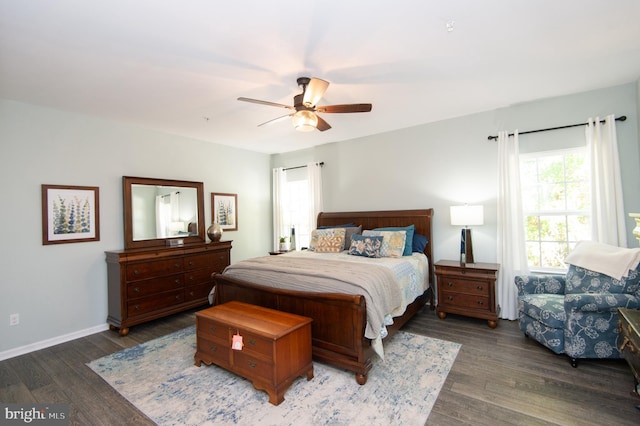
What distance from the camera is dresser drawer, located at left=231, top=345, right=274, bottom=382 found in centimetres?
215

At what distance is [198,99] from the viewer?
3.19 meters

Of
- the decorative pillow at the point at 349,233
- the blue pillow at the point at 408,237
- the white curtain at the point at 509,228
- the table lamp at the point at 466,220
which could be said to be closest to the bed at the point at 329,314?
the blue pillow at the point at 408,237

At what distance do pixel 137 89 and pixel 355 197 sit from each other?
3.35m

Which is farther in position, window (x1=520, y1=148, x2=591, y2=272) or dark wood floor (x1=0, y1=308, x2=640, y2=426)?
window (x1=520, y1=148, x2=591, y2=272)

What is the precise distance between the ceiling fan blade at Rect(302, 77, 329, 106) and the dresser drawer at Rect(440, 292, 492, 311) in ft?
9.09

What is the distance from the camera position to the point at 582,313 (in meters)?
2.46

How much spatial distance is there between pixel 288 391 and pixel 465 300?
236cm

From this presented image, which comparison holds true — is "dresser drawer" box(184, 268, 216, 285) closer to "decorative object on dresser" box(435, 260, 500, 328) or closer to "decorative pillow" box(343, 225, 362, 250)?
"decorative pillow" box(343, 225, 362, 250)

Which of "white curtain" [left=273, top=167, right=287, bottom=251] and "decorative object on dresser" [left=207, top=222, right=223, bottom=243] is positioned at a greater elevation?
"white curtain" [left=273, top=167, right=287, bottom=251]

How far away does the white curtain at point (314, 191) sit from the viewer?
5.36 m

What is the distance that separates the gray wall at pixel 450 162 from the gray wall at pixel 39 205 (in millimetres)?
2909

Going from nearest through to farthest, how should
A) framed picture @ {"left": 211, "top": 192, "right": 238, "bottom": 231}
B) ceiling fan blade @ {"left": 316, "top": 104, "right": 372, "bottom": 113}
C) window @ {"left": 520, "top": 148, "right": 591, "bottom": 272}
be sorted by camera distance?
1. ceiling fan blade @ {"left": 316, "top": 104, "right": 372, "bottom": 113}
2. window @ {"left": 520, "top": 148, "right": 591, "bottom": 272}
3. framed picture @ {"left": 211, "top": 192, "right": 238, "bottom": 231}

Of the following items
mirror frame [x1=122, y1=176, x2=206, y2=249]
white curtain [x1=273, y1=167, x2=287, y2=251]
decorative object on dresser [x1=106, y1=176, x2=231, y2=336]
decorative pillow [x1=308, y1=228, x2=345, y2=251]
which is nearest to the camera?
decorative object on dresser [x1=106, y1=176, x2=231, y2=336]

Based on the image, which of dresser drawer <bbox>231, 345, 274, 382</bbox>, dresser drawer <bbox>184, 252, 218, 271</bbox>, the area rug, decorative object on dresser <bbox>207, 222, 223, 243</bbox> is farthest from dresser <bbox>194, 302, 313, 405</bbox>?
decorative object on dresser <bbox>207, 222, 223, 243</bbox>
